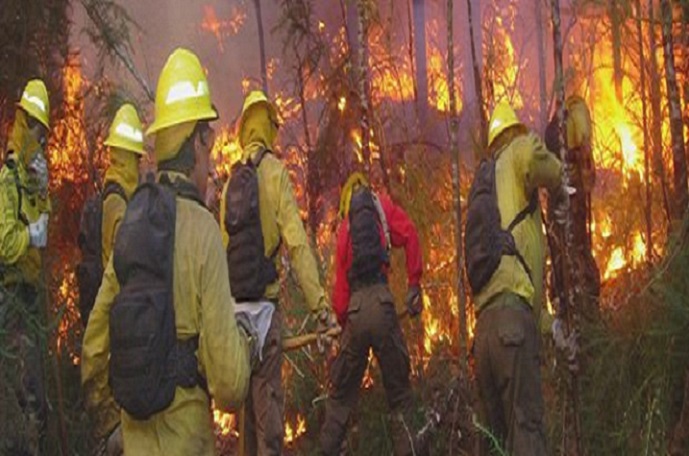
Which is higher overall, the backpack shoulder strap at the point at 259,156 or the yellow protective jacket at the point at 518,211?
the backpack shoulder strap at the point at 259,156

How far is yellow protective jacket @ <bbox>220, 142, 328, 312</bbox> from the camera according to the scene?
23.0ft

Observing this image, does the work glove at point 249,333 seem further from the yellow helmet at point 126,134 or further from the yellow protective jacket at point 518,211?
the yellow helmet at point 126,134

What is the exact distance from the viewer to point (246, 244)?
23.3 ft

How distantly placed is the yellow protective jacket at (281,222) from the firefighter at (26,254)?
122cm

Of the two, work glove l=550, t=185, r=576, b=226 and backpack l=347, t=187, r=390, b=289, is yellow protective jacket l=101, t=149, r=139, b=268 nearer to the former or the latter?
backpack l=347, t=187, r=390, b=289

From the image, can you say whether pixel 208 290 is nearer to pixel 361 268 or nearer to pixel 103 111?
pixel 361 268

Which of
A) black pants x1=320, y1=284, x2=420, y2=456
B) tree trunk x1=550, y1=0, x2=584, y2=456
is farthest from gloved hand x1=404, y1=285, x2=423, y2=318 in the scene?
tree trunk x1=550, y1=0, x2=584, y2=456

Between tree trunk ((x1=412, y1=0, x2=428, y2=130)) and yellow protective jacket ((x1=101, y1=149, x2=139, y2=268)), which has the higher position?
tree trunk ((x1=412, y1=0, x2=428, y2=130))

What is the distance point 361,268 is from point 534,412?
181 cm

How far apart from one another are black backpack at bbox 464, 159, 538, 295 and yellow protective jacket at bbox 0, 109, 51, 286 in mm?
2786

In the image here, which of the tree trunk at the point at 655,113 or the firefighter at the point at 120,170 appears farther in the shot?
the tree trunk at the point at 655,113

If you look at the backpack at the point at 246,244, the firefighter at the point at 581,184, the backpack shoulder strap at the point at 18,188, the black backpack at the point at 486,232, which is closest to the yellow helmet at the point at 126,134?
the backpack shoulder strap at the point at 18,188

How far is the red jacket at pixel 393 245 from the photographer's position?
26.1 feet

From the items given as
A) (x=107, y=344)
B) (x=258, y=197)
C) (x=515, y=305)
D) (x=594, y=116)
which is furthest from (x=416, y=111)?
(x=107, y=344)
